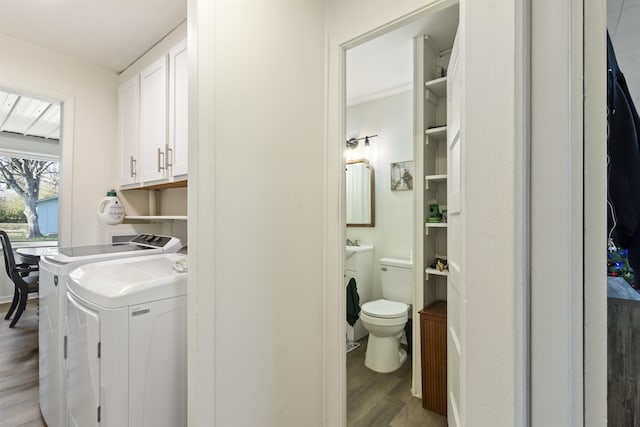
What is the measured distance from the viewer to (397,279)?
264 centimetres

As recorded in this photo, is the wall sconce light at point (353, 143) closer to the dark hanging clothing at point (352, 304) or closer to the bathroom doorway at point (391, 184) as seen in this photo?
the bathroom doorway at point (391, 184)

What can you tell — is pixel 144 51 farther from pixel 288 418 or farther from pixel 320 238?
pixel 288 418

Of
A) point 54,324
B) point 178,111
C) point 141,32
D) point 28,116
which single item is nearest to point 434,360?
point 54,324

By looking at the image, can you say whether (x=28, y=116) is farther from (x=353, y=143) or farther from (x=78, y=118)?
(x=353, y=143)

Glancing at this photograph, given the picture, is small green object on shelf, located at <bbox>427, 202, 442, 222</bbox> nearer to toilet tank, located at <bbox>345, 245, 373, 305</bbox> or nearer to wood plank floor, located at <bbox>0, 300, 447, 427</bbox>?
toilet tank, located at <bbox>345, 245, 373, 305</bbox>

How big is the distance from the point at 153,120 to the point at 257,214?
148cm

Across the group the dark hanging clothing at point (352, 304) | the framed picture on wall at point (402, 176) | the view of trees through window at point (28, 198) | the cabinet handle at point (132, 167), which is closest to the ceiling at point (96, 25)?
the cabinet handle at point (132, 167)

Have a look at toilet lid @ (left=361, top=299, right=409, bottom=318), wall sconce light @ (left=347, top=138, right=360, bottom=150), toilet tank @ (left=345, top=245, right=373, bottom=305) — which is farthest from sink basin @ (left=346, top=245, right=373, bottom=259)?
wall sconce light @ (left=347, top=138, right=360, bottom=150)

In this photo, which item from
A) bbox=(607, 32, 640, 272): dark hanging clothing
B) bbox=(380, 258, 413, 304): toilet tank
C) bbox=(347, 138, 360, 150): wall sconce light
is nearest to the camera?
bbox=(607, 32, 640, 272): dark hanging clothing

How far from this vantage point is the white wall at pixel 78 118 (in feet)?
6.92

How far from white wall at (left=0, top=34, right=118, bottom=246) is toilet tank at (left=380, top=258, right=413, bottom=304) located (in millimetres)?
2581

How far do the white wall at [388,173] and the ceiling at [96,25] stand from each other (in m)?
1.98

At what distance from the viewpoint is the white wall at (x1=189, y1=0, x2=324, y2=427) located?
3.29ft

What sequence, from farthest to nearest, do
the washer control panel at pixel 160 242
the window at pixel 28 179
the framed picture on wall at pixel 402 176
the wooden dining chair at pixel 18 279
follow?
the window at pixel 28 179, the wooden dining chair at pixel 18 279, the framed picture on wall at pixel 402 176, the washer control panel at pixel 160 242
